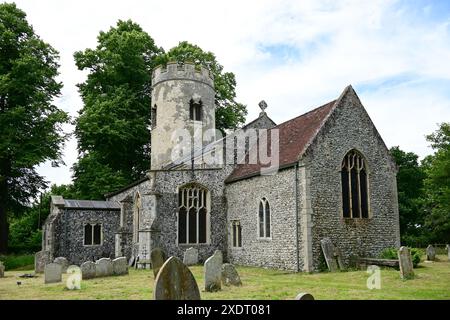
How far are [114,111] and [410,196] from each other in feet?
94.1

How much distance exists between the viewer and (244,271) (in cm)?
1800

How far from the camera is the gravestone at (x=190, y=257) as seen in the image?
20547 millimetres


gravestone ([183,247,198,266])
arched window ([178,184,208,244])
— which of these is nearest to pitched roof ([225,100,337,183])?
arched window ([178,184,208,244])

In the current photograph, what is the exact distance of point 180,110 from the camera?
29.3 m

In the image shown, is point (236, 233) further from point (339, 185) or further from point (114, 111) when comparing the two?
point (114, 111)

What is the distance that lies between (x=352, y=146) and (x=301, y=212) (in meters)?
4.05

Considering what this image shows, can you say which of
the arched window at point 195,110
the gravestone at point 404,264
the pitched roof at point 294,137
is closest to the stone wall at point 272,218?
the pitched roof at point 294,137

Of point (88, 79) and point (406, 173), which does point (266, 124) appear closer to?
point (88, 79)

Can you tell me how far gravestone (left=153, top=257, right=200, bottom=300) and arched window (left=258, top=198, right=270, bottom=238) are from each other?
11.0 meters

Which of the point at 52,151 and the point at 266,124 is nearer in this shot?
the point at 266,124

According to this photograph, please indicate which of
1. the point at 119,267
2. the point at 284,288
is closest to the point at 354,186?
the point at 284,288

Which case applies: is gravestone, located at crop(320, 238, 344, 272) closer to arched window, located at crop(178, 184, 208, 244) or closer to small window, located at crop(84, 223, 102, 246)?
arched window, located at crop(178, 184, 208, 244)
